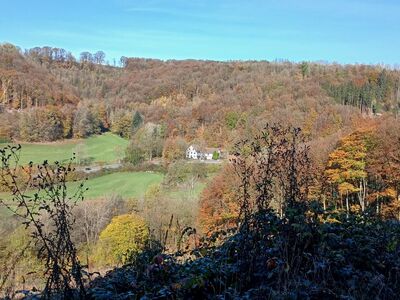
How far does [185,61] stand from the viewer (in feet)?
456

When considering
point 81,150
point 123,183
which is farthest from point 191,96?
point 123,183

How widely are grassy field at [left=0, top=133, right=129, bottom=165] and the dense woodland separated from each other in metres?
3.50

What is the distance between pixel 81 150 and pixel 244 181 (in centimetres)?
6647

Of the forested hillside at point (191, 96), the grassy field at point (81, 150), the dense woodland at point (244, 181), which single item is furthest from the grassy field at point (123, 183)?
the forested hillside at point (191, 96)

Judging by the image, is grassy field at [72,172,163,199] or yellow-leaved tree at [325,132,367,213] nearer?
yellow-leaved tree at [325,132,367,213]

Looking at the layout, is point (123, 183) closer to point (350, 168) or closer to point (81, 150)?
point (81, 150)

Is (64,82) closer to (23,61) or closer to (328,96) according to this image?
(23,61)

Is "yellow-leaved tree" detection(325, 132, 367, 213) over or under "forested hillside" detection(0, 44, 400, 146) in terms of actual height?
under

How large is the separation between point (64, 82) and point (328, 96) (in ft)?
258

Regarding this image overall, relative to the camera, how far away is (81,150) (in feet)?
222

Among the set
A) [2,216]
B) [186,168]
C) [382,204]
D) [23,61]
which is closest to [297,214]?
[382,204]

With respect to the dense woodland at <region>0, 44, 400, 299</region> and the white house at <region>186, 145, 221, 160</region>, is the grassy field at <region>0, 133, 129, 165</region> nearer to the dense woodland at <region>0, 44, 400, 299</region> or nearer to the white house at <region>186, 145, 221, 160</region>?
the dense woodland at <region>0, 44, 400, 299</region>

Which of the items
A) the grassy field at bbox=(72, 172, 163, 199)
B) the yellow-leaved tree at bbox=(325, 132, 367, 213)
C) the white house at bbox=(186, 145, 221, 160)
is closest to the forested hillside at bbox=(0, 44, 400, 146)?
the white house at bbox=(186, 145, 221, 160)

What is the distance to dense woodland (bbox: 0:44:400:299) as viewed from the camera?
3.90 m
